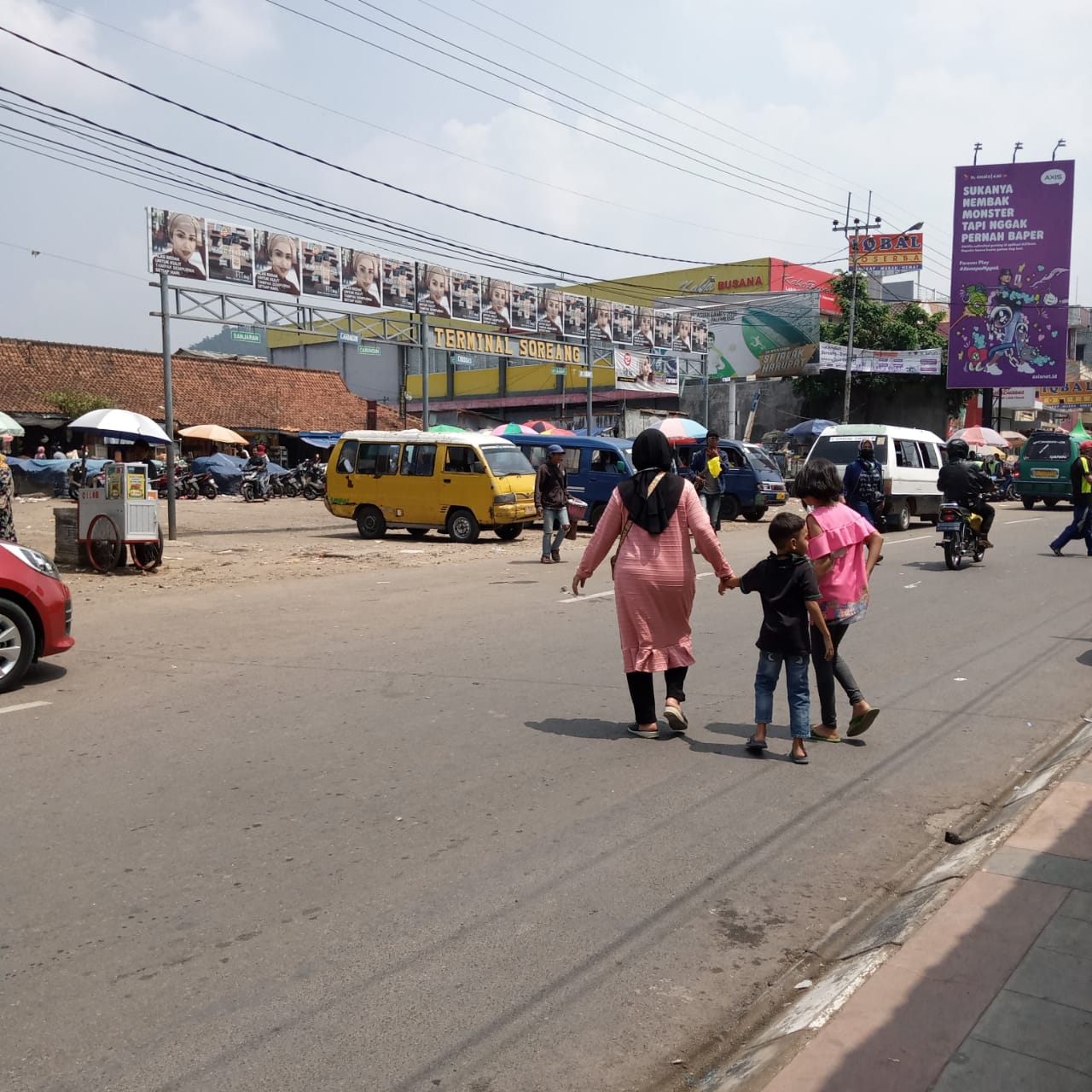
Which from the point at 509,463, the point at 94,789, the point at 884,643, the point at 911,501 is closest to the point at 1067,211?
the point at 911,501

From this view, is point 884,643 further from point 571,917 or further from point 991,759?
point 571,917

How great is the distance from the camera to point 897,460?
22.6 m

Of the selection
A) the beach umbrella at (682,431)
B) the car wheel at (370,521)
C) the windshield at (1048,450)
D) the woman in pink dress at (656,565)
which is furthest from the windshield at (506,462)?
the windshield at (1048,450)

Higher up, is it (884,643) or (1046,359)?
(1046,359)

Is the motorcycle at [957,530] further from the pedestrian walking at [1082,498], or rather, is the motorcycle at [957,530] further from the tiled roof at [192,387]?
the tiled roof at [192,387]

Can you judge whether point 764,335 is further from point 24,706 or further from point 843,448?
point 24,706

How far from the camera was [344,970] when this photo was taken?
3.47 m

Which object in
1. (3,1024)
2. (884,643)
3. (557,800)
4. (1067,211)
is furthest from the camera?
(1067,211)

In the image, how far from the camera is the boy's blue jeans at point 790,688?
19.1ft

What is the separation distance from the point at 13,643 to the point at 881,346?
46.9 m

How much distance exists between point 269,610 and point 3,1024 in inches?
331

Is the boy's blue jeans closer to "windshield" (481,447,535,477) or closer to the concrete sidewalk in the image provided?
the concrete sidewalk

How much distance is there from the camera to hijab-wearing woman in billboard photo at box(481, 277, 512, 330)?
33.2 metres

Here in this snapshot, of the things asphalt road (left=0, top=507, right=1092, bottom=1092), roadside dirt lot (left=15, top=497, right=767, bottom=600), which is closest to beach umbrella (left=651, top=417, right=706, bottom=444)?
roadside dirt lot (left=15, top=497, right=767, bottom=600)
